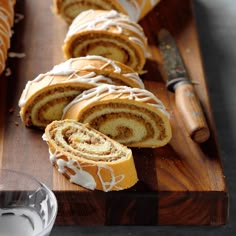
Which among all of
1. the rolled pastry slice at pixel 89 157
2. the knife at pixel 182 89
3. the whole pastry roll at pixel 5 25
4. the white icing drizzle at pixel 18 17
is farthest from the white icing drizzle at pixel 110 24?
the rolled pastry slice at pixel 89 157

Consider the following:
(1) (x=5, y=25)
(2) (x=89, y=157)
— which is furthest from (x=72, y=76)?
(1) (x=5, y=25)

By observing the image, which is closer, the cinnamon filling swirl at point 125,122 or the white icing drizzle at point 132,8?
the cinnamon filling swirl at point 125,122

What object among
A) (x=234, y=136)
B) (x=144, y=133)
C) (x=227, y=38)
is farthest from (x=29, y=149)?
(x=227, y=38)

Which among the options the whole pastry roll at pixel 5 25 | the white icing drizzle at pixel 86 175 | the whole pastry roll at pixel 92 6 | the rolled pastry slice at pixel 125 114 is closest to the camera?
the white icing drizzle at pixel 86 175

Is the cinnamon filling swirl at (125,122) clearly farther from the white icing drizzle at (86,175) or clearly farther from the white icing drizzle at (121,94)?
the white icing drizzle at (86,175)

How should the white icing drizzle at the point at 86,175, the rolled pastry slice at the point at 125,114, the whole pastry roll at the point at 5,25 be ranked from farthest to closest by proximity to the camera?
1. the whole pastry roll at the point at 5,25
2. the rolled pastry slice at the point at 125,114
3. the white icing drizzle at the point at 86,175

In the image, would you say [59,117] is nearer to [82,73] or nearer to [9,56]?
[82,73]
